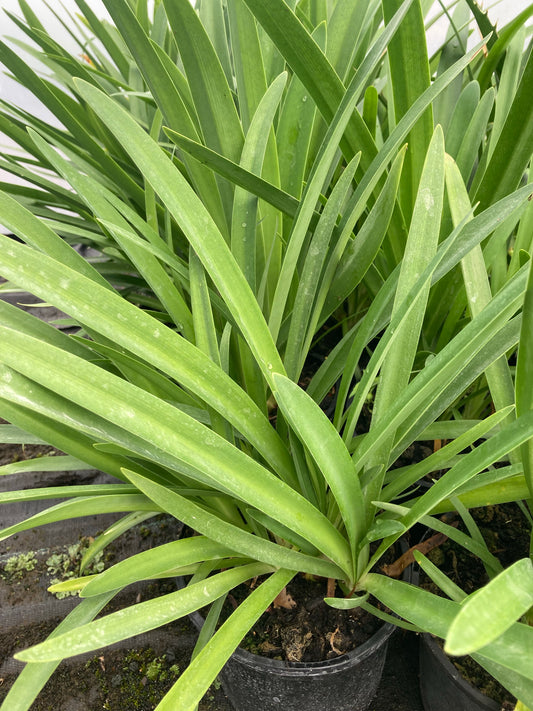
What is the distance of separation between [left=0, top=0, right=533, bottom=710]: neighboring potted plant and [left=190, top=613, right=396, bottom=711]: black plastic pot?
0.25 feet

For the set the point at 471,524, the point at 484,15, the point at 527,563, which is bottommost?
the point at 471,524

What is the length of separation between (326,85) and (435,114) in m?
0.31

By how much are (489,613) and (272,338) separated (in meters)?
0.27

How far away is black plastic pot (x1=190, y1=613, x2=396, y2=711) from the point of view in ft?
1.62

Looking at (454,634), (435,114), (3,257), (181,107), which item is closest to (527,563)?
(454,634)

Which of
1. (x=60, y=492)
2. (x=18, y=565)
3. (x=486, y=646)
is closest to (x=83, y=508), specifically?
(x=60, y=492)

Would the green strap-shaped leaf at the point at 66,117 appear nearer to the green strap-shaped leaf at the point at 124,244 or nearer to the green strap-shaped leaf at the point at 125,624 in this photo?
the green strap-shaped leaf at the point at 124,244

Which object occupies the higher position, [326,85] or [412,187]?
[326,85]

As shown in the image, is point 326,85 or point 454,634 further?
point 326,85

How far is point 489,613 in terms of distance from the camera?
0.71ft

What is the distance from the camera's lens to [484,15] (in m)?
0.60

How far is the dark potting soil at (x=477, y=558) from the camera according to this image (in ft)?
1.87

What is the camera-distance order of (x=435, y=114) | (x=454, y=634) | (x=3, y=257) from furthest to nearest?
(x=435, y=114)
(x=3, y=257)
(x=454, y=634)

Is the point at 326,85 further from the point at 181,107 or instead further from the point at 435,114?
the point at 435,114
